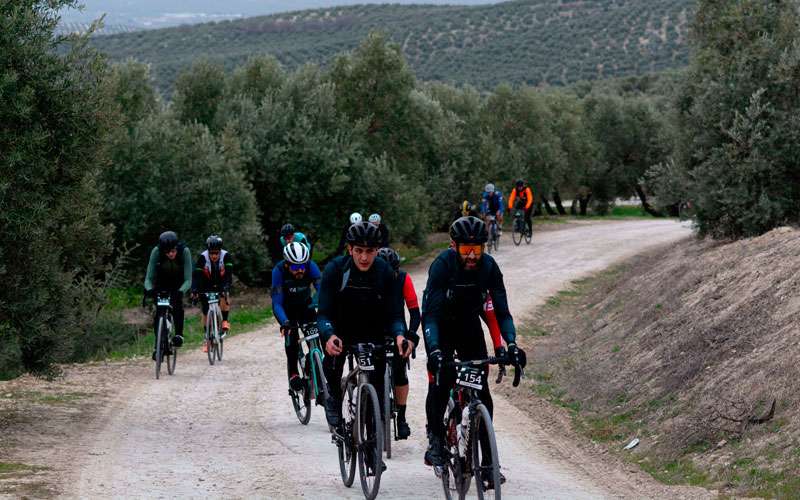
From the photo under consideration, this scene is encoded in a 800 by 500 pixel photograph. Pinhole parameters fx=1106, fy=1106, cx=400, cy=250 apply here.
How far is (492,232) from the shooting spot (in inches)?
1344

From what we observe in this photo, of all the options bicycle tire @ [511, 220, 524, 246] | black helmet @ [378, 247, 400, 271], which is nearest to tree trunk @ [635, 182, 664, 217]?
bicycle tire @ [511, 220, 524, 246]

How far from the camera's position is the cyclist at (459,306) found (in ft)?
27.5

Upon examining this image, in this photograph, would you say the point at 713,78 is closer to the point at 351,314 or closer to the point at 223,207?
the point at 223,207

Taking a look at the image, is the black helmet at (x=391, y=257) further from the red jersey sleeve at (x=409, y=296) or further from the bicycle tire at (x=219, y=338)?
the bicycle tire at (x=219, y=338)

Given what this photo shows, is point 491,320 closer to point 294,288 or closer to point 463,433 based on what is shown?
point 463,433

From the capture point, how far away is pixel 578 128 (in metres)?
61.5

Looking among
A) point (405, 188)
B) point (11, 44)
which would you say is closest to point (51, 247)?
point (11, 44)

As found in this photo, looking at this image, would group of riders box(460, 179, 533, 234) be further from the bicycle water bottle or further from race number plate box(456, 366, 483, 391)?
the bicycle water bottle

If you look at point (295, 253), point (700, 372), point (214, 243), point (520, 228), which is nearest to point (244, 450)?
point (295, 253)

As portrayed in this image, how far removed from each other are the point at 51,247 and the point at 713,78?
733 inches

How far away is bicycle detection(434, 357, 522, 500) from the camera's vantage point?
303 inches

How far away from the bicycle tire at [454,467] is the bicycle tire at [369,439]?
507mm

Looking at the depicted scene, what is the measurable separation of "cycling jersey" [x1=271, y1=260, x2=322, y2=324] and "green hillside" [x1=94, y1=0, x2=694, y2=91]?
85.3m

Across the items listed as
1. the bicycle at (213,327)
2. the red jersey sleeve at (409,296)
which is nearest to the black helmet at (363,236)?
the red jersey sleeve at (409,296)
